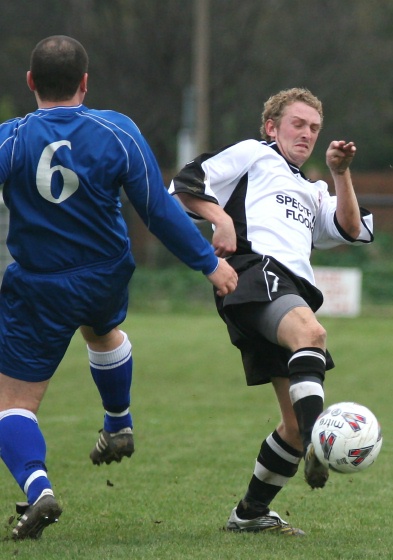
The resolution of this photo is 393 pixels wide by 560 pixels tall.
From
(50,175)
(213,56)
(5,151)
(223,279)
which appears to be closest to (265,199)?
(223,279)

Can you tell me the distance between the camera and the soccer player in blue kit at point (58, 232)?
14.6 ft

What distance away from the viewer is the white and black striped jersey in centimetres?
502

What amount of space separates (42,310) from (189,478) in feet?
7.52

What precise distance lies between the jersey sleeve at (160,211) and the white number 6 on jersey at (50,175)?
0.22 meters

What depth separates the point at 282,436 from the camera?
16.8ft

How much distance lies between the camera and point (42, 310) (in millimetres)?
4629

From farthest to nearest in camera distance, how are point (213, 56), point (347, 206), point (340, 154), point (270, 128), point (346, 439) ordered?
point (213, 56) → point (270, 128) → point (347, 206) → point (340, 154) → point (346, 439)

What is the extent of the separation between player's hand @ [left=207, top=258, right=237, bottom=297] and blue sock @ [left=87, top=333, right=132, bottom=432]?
99 cm

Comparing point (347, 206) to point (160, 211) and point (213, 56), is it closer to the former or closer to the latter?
point (160, 211)

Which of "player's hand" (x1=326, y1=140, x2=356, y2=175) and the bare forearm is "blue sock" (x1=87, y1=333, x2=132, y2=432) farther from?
"player's hand" (x1=326, y1=140, x2=356, y2=175)

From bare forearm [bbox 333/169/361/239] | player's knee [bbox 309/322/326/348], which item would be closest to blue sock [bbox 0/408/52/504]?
player's knee [bbox 309/322/326/348]

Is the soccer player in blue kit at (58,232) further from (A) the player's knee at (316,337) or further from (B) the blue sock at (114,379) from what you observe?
(B) the blue sock at (114,379)

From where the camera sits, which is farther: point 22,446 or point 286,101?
point 286,101

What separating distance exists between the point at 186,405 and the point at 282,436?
454 centimetres
